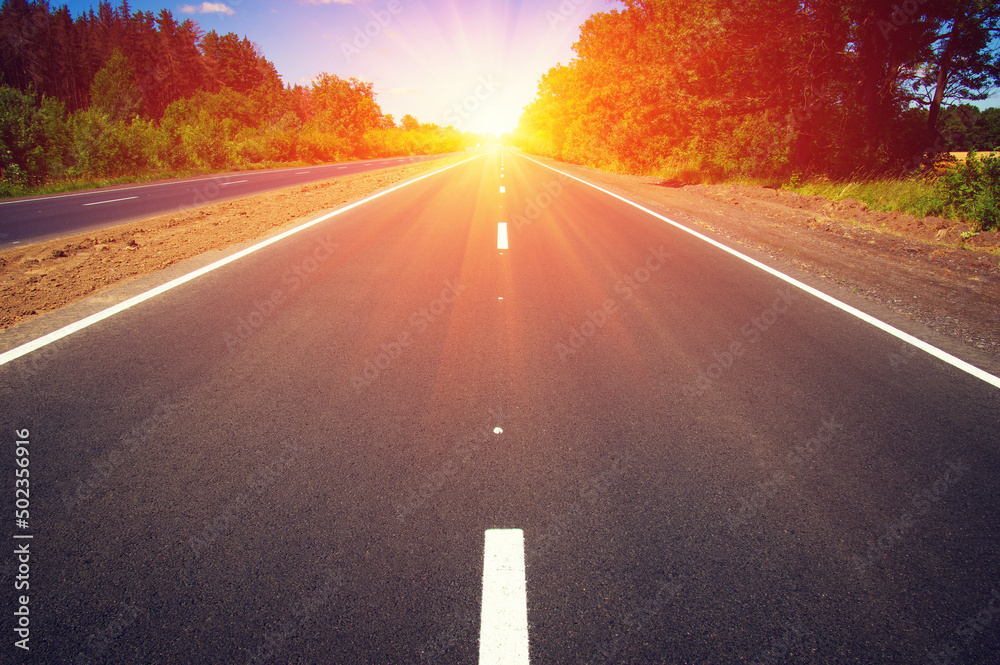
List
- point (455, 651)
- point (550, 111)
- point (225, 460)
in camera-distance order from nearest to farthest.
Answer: point (455, 651)
point (225, 460)
point (550, 111)

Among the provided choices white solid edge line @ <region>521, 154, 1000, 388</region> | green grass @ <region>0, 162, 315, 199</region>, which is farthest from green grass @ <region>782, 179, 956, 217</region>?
green grass @ <region>0, 162, 315, 199</region>

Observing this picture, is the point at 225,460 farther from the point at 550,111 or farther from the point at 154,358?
the point at 550,111

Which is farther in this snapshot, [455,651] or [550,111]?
[550,111]

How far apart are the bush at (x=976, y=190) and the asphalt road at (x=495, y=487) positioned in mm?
6837

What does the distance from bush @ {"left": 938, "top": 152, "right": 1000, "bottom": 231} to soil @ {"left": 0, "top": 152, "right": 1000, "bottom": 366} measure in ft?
1.17

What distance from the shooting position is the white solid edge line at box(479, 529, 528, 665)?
63.0 inches

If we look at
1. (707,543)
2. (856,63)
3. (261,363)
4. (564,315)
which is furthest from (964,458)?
(856,63)

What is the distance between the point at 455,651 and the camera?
1.61 m

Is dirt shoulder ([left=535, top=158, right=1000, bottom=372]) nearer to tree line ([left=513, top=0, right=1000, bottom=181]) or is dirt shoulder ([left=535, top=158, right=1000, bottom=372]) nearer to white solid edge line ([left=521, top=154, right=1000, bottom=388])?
white solid edge line ([left=521, top=154, right=1000, bottom=388])

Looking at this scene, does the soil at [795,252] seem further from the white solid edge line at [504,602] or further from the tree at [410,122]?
the tree at [410,122]

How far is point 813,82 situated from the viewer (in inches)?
679

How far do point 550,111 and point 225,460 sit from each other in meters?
71.2

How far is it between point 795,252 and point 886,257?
4.47 ft

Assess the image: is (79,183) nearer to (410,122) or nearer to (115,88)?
(115,88)
